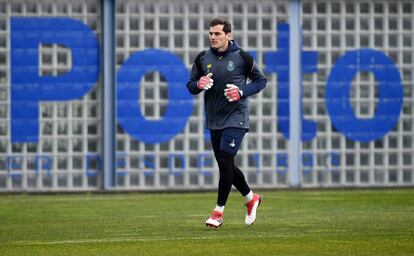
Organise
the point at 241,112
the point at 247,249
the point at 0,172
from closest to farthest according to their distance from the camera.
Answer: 1. the point at 247,249
2. the point at 241,112
3. the point at 0,172

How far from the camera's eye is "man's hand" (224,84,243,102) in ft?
45.3

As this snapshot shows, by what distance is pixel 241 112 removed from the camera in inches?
554

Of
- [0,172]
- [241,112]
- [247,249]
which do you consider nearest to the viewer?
[247,249]

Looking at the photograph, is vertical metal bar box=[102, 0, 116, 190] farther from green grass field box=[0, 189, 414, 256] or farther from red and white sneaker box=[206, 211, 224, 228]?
red and white sneaker box=[206, 211, 224, 228]

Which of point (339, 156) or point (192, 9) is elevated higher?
point (192, 9)

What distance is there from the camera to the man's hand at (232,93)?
13797mm

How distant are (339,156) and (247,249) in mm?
13670

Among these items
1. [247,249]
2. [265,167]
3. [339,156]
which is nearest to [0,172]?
[265,167]

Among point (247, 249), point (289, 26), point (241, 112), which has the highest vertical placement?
point (289, 26)

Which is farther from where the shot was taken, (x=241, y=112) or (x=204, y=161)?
(x=204, y=161)

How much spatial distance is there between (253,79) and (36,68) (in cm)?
987

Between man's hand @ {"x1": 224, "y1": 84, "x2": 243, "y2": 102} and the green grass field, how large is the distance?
143 centimetres

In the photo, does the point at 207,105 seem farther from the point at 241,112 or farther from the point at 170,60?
the point at 170,60

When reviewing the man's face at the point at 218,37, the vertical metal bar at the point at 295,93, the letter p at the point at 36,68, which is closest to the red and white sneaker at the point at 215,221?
the man's face at the point at 218,37
